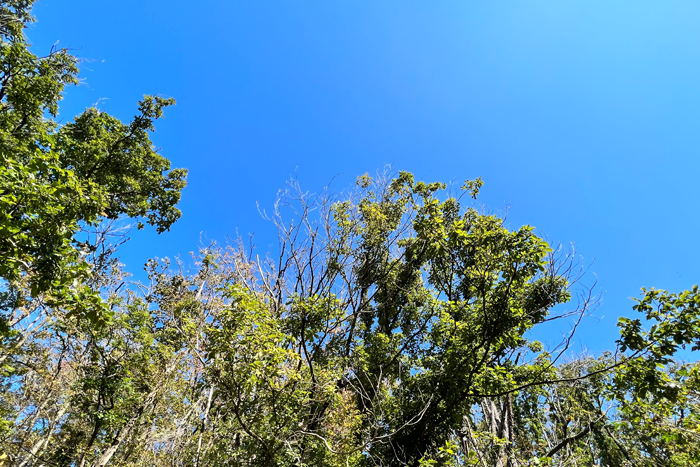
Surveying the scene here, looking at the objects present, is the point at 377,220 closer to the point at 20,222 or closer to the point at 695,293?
the point at 695,293

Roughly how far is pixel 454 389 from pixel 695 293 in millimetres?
4248

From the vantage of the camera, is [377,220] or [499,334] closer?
[499,334]

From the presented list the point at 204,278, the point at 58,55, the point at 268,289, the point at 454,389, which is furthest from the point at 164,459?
the point at 58,55

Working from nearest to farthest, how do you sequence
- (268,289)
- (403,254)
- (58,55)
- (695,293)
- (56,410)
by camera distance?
(695,293), (268,289), (58,55), (403,254), (56,410)

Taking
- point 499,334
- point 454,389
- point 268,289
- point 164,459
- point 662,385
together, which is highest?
point 268,289

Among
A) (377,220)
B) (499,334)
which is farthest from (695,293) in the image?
(377,220)

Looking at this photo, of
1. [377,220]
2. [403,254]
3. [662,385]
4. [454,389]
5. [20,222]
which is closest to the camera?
[20,222]

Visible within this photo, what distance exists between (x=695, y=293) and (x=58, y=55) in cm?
1469

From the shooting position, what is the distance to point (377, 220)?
9602 mm

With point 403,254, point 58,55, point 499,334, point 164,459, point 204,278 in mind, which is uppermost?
point 58,55

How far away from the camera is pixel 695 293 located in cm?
388

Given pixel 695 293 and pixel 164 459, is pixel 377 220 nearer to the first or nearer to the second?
pixel 695 293

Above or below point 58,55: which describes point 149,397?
below

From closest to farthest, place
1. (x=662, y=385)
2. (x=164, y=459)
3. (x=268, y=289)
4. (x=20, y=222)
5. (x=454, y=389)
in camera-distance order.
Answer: (x=20, y=222) → (x=662, y=385) → (x=454, y=389) → (x=164, y=459) → (x=268, y=289)
